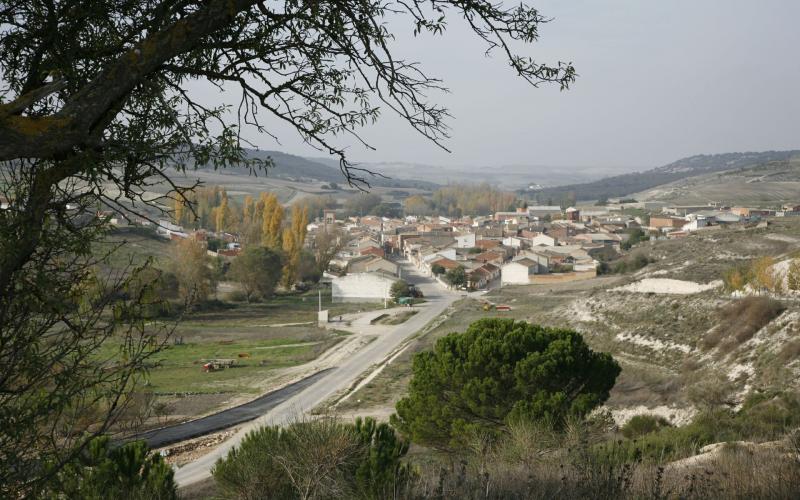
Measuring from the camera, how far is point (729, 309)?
958 inches

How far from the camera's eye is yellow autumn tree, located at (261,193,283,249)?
6038cm

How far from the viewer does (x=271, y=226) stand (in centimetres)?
6106

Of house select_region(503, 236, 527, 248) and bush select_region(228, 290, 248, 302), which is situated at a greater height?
house select_region(503, 236, 527, 248)

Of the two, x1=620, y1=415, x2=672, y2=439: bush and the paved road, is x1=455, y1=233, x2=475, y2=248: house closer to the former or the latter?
the paved road

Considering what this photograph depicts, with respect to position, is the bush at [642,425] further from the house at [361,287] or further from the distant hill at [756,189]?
the distant hill at [756,189]

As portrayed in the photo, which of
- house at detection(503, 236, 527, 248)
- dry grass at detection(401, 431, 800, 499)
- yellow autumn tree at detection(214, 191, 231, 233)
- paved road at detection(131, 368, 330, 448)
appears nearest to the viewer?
dry grass at detection(401, 431, 800, 499)

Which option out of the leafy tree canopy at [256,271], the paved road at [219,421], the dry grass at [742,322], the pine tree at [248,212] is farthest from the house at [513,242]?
the dry grass at [742,322]

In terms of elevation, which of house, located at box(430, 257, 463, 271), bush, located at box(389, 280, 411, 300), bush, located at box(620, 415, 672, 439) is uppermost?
bush, located at box(620, 415, 672, 439)

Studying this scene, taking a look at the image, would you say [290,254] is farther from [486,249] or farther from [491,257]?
[486,249]

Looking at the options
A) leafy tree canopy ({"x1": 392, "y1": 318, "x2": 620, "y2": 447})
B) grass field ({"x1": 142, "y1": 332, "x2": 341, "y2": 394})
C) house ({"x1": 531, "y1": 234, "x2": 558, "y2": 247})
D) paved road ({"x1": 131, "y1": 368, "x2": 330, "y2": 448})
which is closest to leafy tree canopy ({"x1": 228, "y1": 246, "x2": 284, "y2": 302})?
grass field ({"x1": 142, "y1": 332, "x2": 341, "y2": 394})

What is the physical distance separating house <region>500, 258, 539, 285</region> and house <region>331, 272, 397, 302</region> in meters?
8.76

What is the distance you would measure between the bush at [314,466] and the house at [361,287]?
1914 inches

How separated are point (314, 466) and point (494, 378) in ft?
26.9

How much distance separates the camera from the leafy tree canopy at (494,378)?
510 inches
